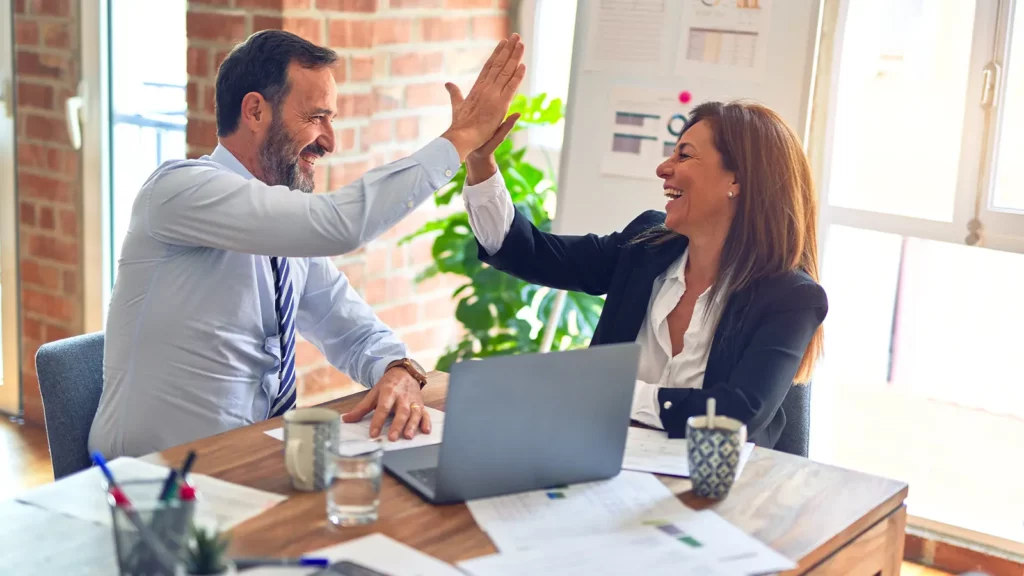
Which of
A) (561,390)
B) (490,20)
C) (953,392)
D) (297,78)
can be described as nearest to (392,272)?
(490,20)

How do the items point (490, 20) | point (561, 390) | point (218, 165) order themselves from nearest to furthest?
point (561, 390), point (218, 165), point (490, 20)

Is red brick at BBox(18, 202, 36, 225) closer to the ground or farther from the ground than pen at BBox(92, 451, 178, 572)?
closer to the ground

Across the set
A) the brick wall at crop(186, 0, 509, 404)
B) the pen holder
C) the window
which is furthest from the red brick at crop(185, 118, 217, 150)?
the pen holder

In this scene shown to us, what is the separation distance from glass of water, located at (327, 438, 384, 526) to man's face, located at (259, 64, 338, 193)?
34.7 inches

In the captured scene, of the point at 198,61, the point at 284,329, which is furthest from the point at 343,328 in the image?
the point at 198,61

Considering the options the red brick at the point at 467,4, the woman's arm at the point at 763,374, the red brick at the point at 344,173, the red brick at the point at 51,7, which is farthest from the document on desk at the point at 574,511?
the red brick at the point at 51,7

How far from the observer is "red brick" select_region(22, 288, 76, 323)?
3.82 meters

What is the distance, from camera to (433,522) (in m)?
1.42

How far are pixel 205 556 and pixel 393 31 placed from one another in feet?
8.03

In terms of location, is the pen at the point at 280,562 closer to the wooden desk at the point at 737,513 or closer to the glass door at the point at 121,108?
the wooden desk at the point at 737,513

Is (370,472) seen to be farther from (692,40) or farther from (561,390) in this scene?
(692,40)

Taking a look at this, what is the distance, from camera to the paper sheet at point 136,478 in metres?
1.40

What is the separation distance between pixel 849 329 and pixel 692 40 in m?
0.96

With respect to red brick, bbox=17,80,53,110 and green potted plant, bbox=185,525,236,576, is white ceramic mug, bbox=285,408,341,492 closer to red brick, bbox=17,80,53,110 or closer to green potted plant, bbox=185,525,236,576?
green potted plant, bbox=185,525,236,576
